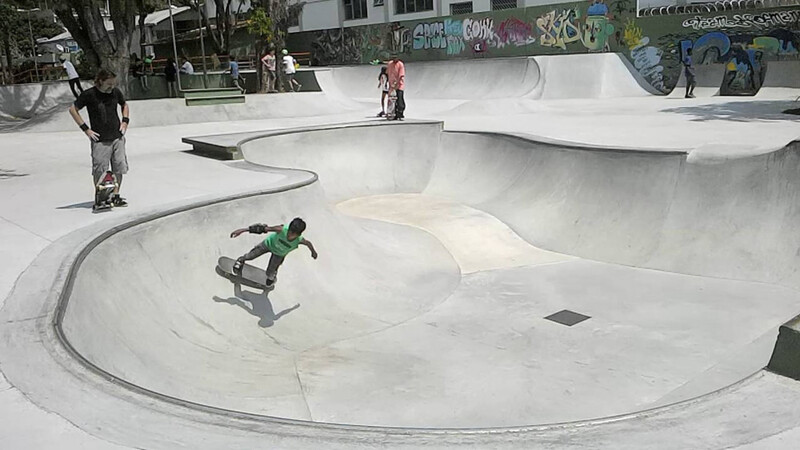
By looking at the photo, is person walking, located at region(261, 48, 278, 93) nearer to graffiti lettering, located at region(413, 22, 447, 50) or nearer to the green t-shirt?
graffiti lettering, located at region(413, 22, 447, 50)

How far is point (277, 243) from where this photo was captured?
6.62 m

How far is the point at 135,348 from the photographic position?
16.2 feet

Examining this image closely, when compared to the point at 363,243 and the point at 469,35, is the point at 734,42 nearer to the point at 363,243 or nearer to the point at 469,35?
the point at 469,35

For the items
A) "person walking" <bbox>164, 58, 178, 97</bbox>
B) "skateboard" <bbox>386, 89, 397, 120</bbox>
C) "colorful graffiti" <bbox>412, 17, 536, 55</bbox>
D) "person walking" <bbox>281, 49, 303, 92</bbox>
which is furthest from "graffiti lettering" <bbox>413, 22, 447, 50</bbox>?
"skateboard" <bbox>386, 89, 397, 120</bbox>

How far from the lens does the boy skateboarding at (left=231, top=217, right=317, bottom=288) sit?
21.0ft

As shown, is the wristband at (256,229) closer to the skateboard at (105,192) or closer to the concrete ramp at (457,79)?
the skateboard at (105,192)

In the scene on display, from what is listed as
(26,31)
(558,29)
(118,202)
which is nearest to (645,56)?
(558,29)

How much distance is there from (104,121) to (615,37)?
2359 cm

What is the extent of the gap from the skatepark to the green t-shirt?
68 centimetres

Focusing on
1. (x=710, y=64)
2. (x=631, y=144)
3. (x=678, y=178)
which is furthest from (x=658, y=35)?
(x=678, y=178)

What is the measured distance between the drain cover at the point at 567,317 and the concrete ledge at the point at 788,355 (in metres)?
4.09

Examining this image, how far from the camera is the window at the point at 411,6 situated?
Result: 143ft

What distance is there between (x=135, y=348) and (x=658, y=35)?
79.7 ft

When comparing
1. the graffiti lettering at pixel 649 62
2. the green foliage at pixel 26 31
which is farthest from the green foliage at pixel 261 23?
the green foliage at pixel 26 31
